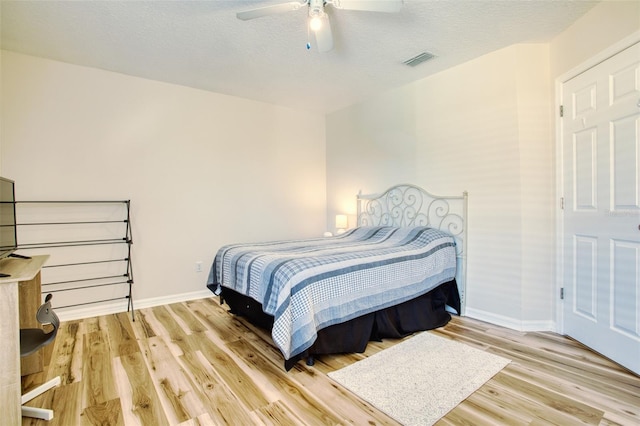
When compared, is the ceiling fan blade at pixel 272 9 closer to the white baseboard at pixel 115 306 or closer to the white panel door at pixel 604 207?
the white panel door at pixel 604 207

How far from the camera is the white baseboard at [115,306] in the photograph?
3.16 m

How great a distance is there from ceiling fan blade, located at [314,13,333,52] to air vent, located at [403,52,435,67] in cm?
113

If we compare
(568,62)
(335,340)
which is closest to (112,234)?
(335,340)

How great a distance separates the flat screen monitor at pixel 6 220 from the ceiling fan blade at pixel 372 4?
2.51 meters

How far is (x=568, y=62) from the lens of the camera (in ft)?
8.42

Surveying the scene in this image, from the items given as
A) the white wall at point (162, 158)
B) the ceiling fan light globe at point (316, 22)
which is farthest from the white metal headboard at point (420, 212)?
the ceiling fan light globe at point (316, 22)

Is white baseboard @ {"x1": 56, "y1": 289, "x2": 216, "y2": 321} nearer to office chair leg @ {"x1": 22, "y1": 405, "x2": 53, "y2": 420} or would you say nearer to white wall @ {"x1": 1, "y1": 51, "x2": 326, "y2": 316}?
white wall @ {"x1": 1, "y1": 51, "x2": 326, "y2": 316}

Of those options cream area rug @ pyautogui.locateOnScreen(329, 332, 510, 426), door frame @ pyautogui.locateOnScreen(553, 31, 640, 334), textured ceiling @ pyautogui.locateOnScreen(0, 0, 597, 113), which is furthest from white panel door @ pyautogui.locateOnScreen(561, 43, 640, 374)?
cream area rug @ pyautogui.locateOnScreen(329, 332, 510, 426)

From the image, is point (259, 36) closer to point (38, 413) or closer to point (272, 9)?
point (272, 9)

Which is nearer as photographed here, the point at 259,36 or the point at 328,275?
the point at 328,275

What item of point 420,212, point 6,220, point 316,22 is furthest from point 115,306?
point 420,212

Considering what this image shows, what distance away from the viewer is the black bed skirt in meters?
2.30

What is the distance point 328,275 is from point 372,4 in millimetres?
1786

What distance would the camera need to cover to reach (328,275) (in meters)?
2.27
